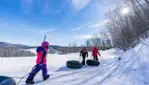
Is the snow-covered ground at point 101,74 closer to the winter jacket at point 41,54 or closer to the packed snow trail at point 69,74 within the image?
the packed snow trail at point 69,74

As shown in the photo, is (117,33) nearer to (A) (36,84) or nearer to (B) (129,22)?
(B) (129,22)

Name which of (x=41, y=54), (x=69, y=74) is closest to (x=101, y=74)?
(x=69, y=74)

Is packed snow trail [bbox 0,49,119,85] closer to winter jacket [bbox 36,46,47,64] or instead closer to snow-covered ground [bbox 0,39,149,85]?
snow-covered ground [bbox 0,39,149,85]

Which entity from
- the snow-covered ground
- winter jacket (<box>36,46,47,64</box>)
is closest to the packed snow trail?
the snow-covered ground

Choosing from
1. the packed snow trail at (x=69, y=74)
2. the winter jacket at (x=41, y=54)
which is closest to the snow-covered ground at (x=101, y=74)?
the packed snow trail at (x=69, y=74)

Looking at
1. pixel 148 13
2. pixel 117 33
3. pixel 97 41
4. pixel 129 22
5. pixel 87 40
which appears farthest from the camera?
pixel 87 40

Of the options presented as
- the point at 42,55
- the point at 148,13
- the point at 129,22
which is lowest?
the point at 42,55

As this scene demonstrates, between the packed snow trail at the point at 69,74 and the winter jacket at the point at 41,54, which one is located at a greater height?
the winter jacket at the point at 41,54

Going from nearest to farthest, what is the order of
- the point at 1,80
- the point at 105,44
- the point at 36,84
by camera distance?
the point at 1,80, the point at 36,84, the point at 105,44

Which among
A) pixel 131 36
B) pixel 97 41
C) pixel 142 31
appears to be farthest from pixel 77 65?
pixel 97 41

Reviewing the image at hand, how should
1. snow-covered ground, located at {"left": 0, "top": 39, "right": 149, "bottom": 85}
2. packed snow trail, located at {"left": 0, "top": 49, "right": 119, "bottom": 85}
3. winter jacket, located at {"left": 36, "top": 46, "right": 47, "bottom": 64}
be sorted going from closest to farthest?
snow-covered ground, located at {"left": 0, "top": 39, "right": 149, "bottom": 85}, packed snow trail, located at {"left": 0, "top": 49, "right": 119, "bottom": 85}, winter jacket, located at {"left": 36, "top": 46, "right": 47, "bottom": 64}

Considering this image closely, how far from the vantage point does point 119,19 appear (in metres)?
32.9

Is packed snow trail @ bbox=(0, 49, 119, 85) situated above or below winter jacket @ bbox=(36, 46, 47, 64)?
below

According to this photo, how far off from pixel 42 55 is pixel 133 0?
766 cm
